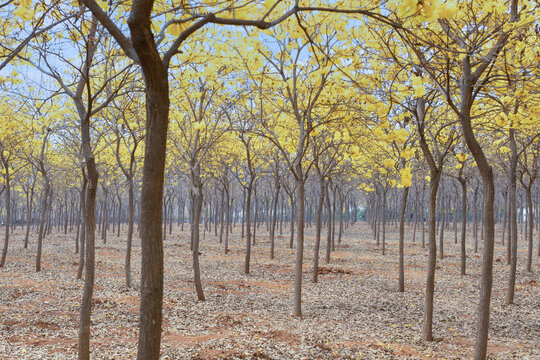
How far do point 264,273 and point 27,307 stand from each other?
7.40 meters

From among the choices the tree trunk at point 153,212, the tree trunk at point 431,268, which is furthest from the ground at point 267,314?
the tree trunk at point 153,212

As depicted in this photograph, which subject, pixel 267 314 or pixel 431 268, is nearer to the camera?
pixel 431 268

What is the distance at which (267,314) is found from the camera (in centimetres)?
860

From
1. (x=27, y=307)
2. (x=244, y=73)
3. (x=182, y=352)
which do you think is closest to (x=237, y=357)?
(x=182, y=352)

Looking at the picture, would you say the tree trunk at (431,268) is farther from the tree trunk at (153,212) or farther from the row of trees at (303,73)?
the tree trunk at (153,212)

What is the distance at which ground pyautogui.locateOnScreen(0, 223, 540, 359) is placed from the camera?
615cm

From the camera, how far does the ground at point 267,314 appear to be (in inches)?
242

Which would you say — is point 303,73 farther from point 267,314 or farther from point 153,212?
point 153,212

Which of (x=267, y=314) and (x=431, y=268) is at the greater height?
(x=431, y=268)

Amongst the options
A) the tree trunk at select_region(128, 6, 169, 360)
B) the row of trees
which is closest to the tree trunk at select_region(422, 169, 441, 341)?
the row of trees

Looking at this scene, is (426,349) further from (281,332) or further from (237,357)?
(237,357)

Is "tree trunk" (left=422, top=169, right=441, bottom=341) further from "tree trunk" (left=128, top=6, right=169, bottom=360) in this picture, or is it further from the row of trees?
"tree trunk" (left=128, top=6, right=169, bottom=360)

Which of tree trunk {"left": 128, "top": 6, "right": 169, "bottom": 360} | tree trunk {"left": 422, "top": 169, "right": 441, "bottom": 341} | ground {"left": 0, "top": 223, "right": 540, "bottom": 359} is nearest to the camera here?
tree trunk {"left": 128, "top": 6, "right": 169, "bottom": 360}

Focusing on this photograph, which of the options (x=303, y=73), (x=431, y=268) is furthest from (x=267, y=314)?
(x=303, y=73)
